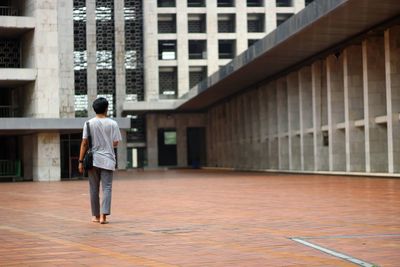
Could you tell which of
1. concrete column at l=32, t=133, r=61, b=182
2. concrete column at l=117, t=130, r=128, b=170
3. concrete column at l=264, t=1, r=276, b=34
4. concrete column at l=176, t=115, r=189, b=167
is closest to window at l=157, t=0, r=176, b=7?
concrete column at l=264, t=1, r=276, b=34

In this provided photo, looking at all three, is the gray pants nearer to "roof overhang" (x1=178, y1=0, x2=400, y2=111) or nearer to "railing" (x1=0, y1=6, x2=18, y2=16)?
"roof overhang" (x1=178, y1=0, x2=400, y2=111)

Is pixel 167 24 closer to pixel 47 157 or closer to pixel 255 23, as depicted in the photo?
pixel 255 23

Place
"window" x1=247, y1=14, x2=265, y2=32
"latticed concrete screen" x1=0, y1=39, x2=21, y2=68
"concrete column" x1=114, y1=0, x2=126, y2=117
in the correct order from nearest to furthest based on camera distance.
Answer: "latticed concrete screen" x1=0, y1=39, x2=21, y2=68 → "concrete column" x1=114, y1=0, x2=126, y2=117 → "window" x1=247, y1=14, x2=265, y2=32

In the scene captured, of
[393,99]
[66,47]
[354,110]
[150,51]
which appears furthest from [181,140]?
[393,99]

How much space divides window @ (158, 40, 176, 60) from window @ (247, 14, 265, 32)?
7.52 metres

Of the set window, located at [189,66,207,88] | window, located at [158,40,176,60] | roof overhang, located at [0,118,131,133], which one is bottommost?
roof overhang, located at [0,118,131,133]

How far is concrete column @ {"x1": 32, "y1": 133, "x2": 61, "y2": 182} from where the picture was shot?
1475 inches

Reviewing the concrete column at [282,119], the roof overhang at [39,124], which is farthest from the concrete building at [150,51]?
the roof overhang at [39,124]

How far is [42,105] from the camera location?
37219 millimetres

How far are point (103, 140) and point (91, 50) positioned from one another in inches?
2316

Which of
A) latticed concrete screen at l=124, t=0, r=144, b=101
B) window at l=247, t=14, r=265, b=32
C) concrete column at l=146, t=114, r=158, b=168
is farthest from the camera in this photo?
window at l=247, t=14, r=265, b=32

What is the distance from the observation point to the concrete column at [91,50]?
226 feet

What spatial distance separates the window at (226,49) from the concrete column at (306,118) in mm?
31599

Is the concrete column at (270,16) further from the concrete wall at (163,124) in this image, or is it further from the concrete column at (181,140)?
the concrete column at (181,140)
